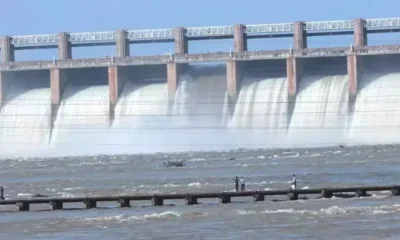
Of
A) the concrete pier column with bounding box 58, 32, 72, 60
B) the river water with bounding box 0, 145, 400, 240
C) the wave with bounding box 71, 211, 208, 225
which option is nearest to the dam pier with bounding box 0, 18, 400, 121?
the concrete pier column with bounding box 58, 32, 72, 60

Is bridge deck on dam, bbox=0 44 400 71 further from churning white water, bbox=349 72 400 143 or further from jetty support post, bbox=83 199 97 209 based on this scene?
jetty support post, bbox=83 199 97 209

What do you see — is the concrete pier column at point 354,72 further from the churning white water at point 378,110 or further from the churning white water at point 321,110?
the churning white water at point 321,110

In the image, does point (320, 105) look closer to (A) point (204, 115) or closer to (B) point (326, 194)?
(A) point (204, 115)

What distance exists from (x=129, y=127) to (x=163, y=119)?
2924 mm

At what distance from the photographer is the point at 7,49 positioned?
415ft

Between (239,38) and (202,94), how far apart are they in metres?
5.56

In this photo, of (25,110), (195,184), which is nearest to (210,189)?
(195,184)

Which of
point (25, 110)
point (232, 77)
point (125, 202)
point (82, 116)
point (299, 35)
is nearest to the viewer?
point (125, 202)

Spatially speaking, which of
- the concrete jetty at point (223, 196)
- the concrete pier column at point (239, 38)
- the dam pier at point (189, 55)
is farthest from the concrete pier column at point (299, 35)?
the concrete jetty at point (223, 196)

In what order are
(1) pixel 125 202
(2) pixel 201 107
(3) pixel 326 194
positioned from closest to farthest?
1. (3) pixel 326 194
2. (1) pixel 125 202
3. (2) pixel 201 107

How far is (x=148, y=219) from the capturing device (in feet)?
166

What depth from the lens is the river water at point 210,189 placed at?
4534cm

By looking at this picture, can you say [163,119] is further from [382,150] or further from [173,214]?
[173,214]

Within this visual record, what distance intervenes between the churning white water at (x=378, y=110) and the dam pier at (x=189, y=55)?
2.98 feet
